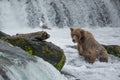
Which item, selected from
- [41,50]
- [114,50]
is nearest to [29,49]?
[41,50]

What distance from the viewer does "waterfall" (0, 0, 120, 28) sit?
18859mm

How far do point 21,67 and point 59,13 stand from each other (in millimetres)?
14179

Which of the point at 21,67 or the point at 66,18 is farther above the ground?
the point at 21,67

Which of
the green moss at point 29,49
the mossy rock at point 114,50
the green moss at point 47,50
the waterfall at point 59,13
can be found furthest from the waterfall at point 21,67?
the waterfall at point 59,13

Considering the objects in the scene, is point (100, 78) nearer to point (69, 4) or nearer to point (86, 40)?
point (86, 40)

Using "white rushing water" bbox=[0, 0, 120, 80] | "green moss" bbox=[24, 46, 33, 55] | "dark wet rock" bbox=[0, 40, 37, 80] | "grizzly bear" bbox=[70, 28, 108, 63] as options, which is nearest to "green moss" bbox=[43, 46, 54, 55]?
"green moss" bbox=[24, 46, 33, 55]

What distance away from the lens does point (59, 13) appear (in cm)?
2042

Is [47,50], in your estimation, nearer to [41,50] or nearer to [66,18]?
[41,50]

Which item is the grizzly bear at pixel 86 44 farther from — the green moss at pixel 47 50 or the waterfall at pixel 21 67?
the waterfall at pixel 21 67

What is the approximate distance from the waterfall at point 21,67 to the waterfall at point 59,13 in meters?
11.0

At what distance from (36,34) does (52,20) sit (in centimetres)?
1039

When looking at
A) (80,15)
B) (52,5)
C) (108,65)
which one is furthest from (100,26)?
(108,65)

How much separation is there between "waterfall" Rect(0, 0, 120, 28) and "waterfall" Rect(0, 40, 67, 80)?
1098 cm

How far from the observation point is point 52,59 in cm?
883
